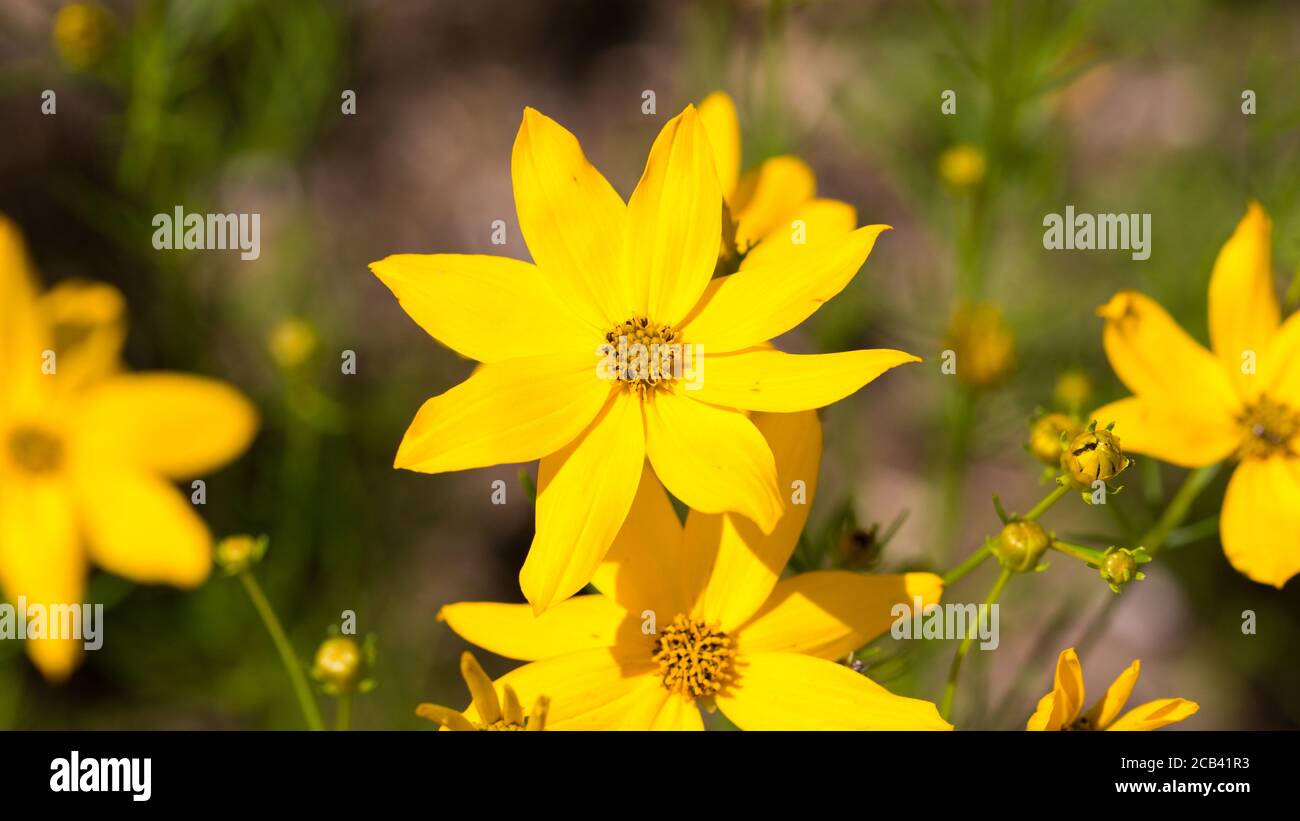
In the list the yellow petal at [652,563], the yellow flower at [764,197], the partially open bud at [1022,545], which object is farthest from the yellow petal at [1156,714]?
the yellow flower at [764,197]

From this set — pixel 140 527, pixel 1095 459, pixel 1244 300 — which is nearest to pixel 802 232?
pixel 1095 459

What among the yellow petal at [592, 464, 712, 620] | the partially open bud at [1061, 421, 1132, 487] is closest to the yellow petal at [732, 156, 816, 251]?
the yellow petal at [592, 464, 712, 620]

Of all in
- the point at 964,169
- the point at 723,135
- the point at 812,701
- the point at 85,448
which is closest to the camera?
the point at 812,701

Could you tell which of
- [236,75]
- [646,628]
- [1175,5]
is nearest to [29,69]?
[236,75]

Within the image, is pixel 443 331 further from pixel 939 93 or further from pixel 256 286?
pixel 939 93

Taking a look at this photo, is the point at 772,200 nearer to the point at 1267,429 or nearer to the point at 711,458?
the point at 711,458

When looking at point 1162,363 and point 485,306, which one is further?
point 1162,363

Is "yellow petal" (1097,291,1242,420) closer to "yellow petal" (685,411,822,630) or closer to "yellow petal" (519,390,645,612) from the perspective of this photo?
"yellow petal" (685,411,822,630)

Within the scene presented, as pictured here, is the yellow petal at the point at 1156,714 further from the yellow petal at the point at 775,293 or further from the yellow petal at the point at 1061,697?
the yellow petal at the point at 775,293
